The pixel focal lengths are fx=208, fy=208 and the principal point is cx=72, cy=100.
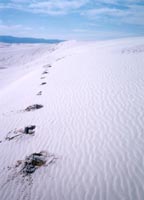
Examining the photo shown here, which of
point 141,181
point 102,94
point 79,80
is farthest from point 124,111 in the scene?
point 79,80

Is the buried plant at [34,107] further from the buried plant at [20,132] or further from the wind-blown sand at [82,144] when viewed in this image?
the buried plant at [20,132]

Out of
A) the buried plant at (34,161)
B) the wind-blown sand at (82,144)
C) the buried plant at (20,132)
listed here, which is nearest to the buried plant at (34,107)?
the wind-blown sand at (82,144)

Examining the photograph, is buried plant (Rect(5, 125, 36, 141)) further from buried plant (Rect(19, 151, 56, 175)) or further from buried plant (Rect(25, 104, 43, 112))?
buried plant (Rect(25, 104, 43, 112))

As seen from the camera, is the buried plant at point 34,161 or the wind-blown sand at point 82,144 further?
the buried plant at point 34,161

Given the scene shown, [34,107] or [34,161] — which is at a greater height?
[34,107]

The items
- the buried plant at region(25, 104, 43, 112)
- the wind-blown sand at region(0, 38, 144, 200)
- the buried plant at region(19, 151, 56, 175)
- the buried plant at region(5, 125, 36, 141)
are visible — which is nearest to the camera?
the wind-blown sand at region(0, 38, 144, 200)

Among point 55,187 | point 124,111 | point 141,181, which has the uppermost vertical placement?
point 124,111

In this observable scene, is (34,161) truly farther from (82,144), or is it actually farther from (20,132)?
(20,132)

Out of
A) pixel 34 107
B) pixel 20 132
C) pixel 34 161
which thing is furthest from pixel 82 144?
pixel 34 107

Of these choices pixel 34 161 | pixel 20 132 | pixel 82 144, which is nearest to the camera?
pixel 34 161

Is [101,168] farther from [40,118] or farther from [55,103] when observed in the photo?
[55,103]

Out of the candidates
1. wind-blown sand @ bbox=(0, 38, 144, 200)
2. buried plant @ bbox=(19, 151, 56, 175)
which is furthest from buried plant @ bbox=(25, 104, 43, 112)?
buried plant @ bbox=(19, 151, 56, 175)
